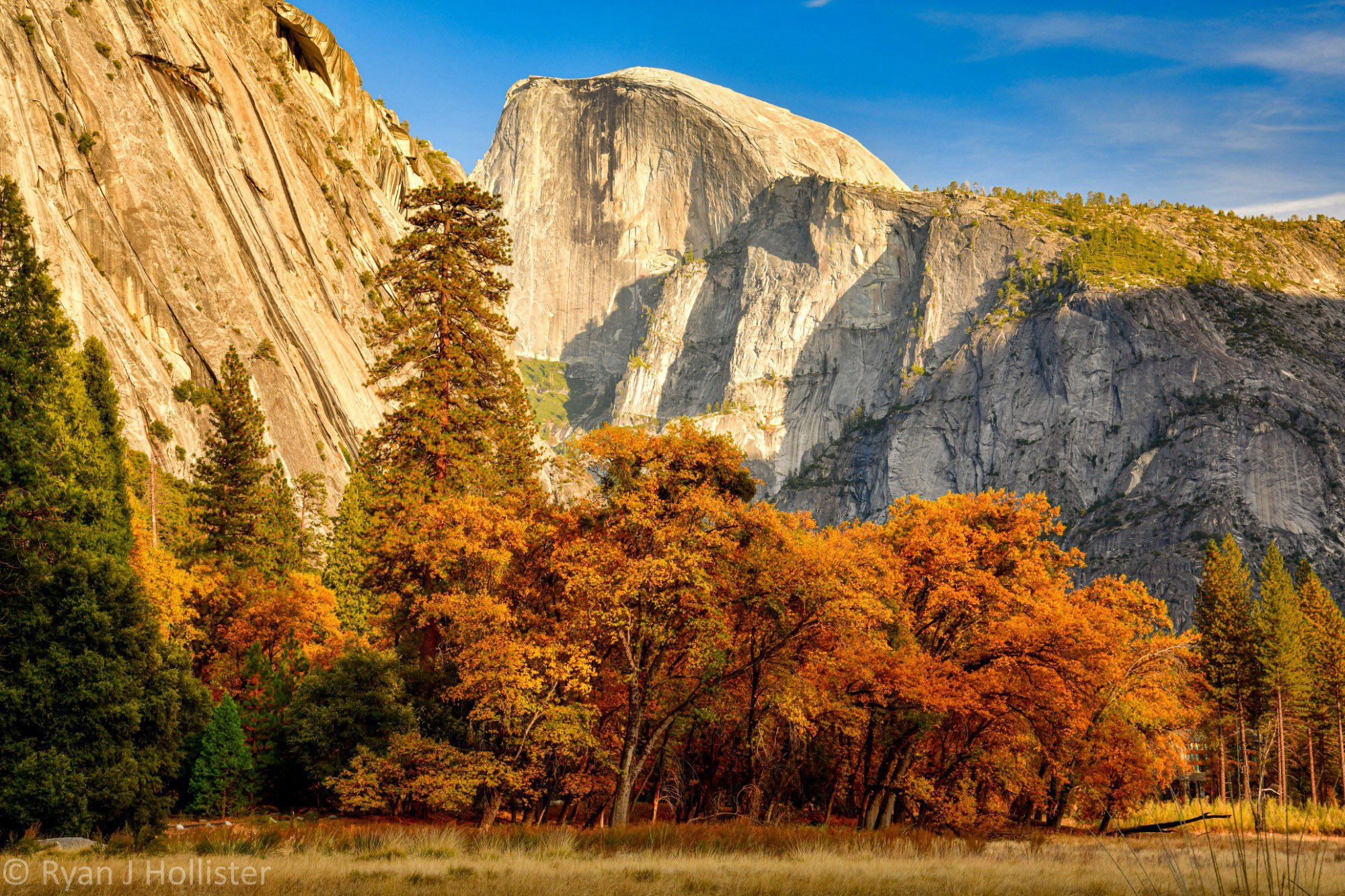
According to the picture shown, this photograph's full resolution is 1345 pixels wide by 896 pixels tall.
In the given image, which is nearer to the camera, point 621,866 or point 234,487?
point 621,866

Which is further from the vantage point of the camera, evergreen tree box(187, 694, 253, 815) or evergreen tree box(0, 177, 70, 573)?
evergreen tree box(187, 694, 253, 815)

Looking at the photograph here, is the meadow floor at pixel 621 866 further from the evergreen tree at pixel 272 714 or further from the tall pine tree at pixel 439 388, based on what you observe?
the evergreen tree at pixel 272 714

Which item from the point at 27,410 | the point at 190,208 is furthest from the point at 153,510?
the point at 190,208

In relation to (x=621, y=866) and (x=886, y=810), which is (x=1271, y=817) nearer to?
(x=886, y=810)

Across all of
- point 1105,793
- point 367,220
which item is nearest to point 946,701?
point 1105,793

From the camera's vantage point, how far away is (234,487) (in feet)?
155

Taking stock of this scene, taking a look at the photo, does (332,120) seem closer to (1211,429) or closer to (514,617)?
(514,617)

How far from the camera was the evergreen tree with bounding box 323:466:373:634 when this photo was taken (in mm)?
49750

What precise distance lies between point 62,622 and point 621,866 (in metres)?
16.8

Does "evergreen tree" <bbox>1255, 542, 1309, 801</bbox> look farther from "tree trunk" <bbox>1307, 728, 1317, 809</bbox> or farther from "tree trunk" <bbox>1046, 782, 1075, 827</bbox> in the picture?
"tree trunk" <bbox>1046, 782, 1075, 827</bbox>

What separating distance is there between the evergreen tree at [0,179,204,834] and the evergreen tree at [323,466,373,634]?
71.5 ft

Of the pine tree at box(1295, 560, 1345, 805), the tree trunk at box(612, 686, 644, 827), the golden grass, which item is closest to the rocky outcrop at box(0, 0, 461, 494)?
the tree trunk at box(612, 686, 644, 827)

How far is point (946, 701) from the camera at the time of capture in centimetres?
2469

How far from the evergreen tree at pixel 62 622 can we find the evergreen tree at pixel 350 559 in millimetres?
21800
